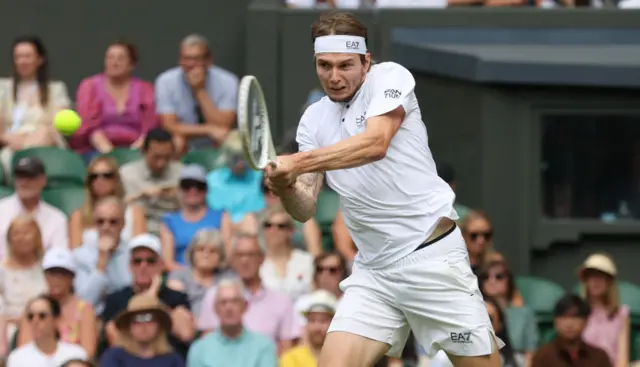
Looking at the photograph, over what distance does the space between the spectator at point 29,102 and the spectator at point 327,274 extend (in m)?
2.63

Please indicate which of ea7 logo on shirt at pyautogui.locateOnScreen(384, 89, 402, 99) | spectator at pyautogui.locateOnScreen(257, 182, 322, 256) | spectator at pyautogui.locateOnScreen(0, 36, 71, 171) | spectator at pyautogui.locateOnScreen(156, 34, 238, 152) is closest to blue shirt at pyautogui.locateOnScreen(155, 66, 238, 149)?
spectator at pyautogui.locateOnScreen(156, 34, 238, 152)

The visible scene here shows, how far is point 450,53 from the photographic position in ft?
38.9

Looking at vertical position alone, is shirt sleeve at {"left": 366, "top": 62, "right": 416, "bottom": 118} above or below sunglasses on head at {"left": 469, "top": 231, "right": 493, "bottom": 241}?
above

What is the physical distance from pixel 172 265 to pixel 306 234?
93 centimetres

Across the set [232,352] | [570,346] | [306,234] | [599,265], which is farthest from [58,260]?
[599,265]

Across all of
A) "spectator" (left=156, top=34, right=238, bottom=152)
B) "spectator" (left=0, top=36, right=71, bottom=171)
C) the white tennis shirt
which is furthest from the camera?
"spectator" (left=156, top=34, right=238, bottom=152)

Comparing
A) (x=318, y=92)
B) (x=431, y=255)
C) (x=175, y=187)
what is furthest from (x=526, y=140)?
(x=431, y=255)

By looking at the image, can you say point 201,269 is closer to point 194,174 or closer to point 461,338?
point 194,174

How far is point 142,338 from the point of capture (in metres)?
9.40

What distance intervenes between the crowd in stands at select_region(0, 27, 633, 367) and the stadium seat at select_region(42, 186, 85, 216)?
0.02 m

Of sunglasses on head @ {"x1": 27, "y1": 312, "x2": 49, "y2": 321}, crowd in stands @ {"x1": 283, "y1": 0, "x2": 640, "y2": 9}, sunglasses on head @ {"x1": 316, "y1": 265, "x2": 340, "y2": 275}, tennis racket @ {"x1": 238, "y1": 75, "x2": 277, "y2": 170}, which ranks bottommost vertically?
sunglasses on head @ {"x1": 27, "y1": 312, "x2": 49, "y2": 321}

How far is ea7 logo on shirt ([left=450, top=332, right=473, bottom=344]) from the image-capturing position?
6.79 metres

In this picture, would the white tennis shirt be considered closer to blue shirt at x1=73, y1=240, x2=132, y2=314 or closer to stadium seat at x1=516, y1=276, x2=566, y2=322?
blue shirt at x1=73, y1=240, x2=132, y2=314

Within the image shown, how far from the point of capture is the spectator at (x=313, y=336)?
949 centimetres
